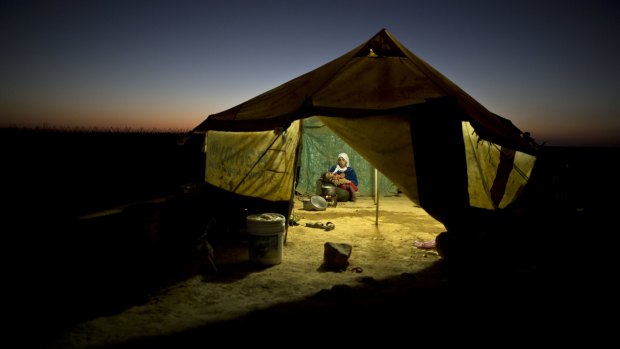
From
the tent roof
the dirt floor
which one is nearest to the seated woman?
the tent roof

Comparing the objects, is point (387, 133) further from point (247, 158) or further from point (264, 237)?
point (247, 158)

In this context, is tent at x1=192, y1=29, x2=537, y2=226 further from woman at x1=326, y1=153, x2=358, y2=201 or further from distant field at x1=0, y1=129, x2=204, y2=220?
woman at x1=326, y1=153, x2=358, y2=201

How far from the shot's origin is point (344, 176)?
11.4m

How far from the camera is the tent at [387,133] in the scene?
402 centimetres

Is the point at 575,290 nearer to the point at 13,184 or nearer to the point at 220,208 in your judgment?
the point at 220,208

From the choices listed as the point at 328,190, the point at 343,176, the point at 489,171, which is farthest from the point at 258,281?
the point at 343,176

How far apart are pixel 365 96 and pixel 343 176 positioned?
6610mm

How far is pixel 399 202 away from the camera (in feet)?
36.8

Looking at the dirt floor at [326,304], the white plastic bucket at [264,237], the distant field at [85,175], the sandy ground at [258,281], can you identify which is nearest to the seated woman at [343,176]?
the sandy ground at [258,281]

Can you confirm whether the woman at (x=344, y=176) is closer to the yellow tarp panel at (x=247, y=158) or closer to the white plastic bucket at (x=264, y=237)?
the yellow tarp panel at (x=247, y=158)

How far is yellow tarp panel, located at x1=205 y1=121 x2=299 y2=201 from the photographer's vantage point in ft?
19.5

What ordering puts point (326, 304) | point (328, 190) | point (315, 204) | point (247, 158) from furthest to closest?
point (328, 190)
point (315, 204)
point (247, 158)
point (326, 304)

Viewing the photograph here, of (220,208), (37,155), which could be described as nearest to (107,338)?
(220,208)

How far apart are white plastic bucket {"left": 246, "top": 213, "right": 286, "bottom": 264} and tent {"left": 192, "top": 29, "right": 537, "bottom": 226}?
94cm
